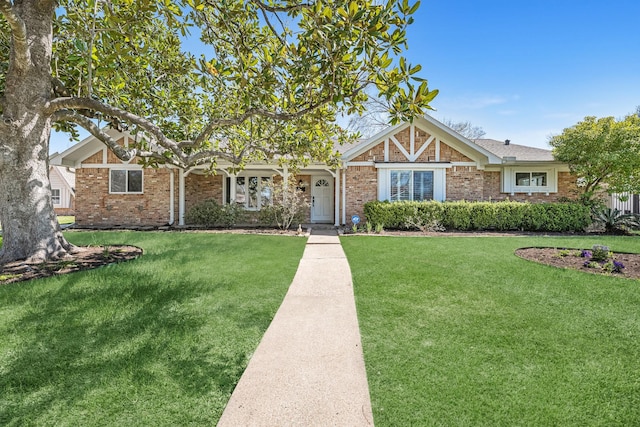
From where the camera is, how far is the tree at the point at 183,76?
3725 millimetres

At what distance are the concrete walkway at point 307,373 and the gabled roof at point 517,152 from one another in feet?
44.0

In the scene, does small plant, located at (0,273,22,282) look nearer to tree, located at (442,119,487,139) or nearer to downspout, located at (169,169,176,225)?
downspout, located at (169,169,176,225)

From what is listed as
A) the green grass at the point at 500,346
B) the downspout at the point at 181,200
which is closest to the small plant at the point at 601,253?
the green grass at the point at 500,346

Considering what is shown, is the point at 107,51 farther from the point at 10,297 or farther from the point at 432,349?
the point at 432,349

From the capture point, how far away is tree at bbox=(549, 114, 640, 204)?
39.7ft

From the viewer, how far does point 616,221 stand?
1191 cm

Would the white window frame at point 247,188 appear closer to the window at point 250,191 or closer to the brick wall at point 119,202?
the window at point 250,191

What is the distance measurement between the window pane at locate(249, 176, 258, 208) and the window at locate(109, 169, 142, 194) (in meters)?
5.26

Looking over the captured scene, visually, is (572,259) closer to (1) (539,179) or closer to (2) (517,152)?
(1) (539,179)

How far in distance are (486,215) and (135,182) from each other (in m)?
16.1

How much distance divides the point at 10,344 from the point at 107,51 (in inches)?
144

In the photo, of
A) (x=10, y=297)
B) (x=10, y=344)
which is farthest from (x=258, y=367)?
(x=10, y=297)

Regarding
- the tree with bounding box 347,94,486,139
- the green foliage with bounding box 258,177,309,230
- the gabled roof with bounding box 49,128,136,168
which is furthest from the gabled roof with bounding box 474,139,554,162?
the gabled roof with bounding box 49,128,136,168

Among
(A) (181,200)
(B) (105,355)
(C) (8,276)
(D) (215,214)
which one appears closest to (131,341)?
(B) (105,355)
